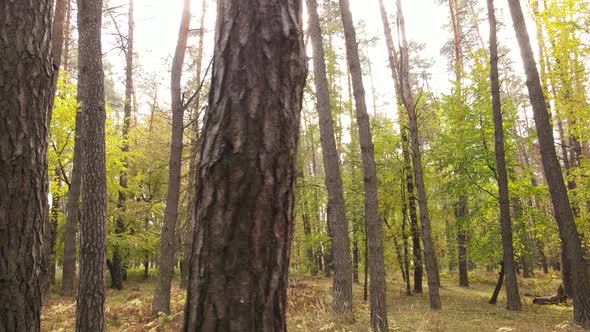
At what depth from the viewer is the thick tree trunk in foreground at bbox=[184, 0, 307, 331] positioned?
4.97ft

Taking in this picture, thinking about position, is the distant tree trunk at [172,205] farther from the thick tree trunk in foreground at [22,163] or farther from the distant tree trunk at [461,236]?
the distant tree trunk at [461,236]

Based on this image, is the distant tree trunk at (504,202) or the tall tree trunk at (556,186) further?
the distant tree trunk at (504,202)

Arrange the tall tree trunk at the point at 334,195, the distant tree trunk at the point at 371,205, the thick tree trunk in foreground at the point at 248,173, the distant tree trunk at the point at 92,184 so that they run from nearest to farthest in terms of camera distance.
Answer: the thick tree trunk in foreground at the point at 248,173 < the distant tree trunk at the point at 92,184 < the distant tree trunk at the point at 371,205 < the tall tree trunk at the point at 334,195

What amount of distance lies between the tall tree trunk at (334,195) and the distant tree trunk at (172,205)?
336 centimetres

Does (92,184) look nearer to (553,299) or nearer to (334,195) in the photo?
(334,195)

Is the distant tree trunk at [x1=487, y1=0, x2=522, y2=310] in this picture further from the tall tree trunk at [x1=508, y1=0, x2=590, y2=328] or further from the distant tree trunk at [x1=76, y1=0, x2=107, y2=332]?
the distant tree trunk at [x1=76, y1=0, x2=107, y2=332]

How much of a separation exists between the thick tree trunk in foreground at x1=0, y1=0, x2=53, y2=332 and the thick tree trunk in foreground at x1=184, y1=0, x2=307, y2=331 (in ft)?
4.97

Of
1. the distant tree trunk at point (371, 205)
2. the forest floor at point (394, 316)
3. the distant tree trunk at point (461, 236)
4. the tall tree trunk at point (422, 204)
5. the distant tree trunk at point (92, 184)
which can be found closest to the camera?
the distant tree trunk at point (92, 184)

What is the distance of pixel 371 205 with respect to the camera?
7.66m

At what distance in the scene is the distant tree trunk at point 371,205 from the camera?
7068 mm

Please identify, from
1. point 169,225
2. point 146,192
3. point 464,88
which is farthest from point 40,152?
point 146,192

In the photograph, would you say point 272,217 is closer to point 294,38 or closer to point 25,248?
point 294,38

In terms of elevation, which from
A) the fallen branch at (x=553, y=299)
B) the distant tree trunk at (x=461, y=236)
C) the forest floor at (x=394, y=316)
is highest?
the distant tree trunk at (x=461, y=236)

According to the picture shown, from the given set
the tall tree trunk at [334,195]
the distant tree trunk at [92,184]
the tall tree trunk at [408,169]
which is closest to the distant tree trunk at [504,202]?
the tall tree trunk at [408,169]
